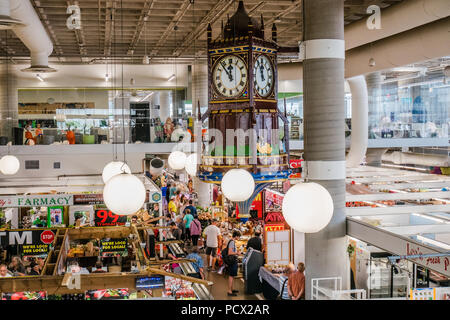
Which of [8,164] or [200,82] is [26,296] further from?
[200,82]

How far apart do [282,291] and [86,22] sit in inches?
322

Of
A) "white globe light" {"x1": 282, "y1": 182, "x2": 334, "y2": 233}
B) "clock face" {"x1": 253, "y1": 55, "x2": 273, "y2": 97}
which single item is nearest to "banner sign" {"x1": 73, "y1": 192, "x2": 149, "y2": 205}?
"clock face" {"x1": 253, "y1": 55, "x2": 273, "y2": 97}

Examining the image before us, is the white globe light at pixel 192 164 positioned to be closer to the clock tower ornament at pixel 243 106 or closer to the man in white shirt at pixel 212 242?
the clock tower ornament at pixel 243 106

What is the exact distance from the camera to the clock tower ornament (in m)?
6.57

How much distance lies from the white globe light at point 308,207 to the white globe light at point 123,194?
54.1 inches

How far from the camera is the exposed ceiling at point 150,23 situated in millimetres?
11281

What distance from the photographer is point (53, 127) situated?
51.4 feet

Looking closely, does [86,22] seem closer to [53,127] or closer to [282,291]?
[53,127]

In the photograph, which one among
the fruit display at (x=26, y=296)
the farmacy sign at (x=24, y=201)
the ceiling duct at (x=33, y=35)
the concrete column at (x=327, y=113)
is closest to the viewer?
the fruit display at (x=26, y=296)

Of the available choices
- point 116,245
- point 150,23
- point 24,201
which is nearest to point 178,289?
point 116,245

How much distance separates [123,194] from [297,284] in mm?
4879

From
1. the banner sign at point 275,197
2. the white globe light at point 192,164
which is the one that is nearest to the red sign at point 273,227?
the banner sign at point 275,197
